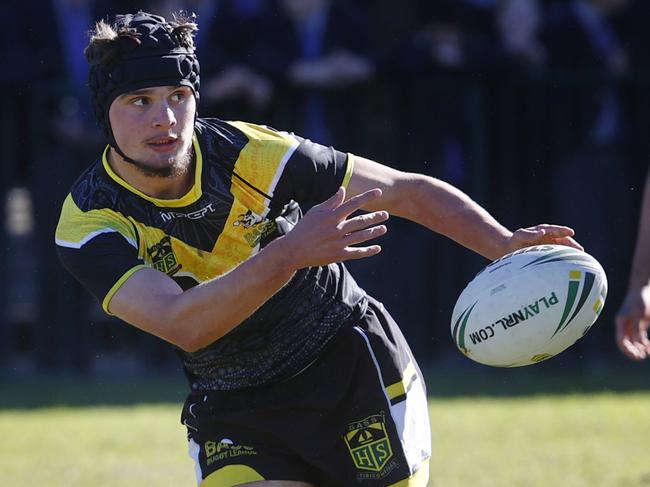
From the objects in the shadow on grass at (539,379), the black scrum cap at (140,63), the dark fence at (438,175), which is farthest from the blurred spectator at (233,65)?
the black scrum cap at (140,63)

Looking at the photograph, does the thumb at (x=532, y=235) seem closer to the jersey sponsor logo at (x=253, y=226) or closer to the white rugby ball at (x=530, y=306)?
the white rugby ball at (x=530, y=306)

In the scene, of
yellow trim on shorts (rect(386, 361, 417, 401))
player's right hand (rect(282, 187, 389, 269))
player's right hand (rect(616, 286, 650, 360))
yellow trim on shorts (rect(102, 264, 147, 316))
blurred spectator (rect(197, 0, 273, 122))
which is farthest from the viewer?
blurred spectator (rect(197, 0, 273, 122))

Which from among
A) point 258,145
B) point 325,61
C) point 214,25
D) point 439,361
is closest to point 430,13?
point 325,61

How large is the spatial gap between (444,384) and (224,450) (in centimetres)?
490

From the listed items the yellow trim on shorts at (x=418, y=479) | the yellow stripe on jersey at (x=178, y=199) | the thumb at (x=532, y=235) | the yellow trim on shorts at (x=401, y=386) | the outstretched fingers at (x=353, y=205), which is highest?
the outstretched fingers at (x=353, y=205)

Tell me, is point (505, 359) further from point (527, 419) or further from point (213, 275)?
point (527, 419)

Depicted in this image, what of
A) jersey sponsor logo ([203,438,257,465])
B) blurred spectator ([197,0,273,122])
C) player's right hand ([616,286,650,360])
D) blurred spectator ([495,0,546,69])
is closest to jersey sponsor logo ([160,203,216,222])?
jersey sponsor logo ([203,438,257,465])

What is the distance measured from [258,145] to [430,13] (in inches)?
215

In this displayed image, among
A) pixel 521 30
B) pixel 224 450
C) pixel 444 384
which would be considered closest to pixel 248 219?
pixel 224 450

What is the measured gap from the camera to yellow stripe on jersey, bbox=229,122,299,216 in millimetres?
4336

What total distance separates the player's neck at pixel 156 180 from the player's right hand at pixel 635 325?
1787mm

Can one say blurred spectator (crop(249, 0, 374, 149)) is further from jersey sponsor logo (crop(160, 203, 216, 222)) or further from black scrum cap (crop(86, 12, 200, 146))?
jersey sponsor logo (crop(160, 203, 216, 222))

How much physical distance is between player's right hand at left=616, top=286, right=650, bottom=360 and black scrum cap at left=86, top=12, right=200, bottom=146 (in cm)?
188

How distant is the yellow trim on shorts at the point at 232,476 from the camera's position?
4250 mm
